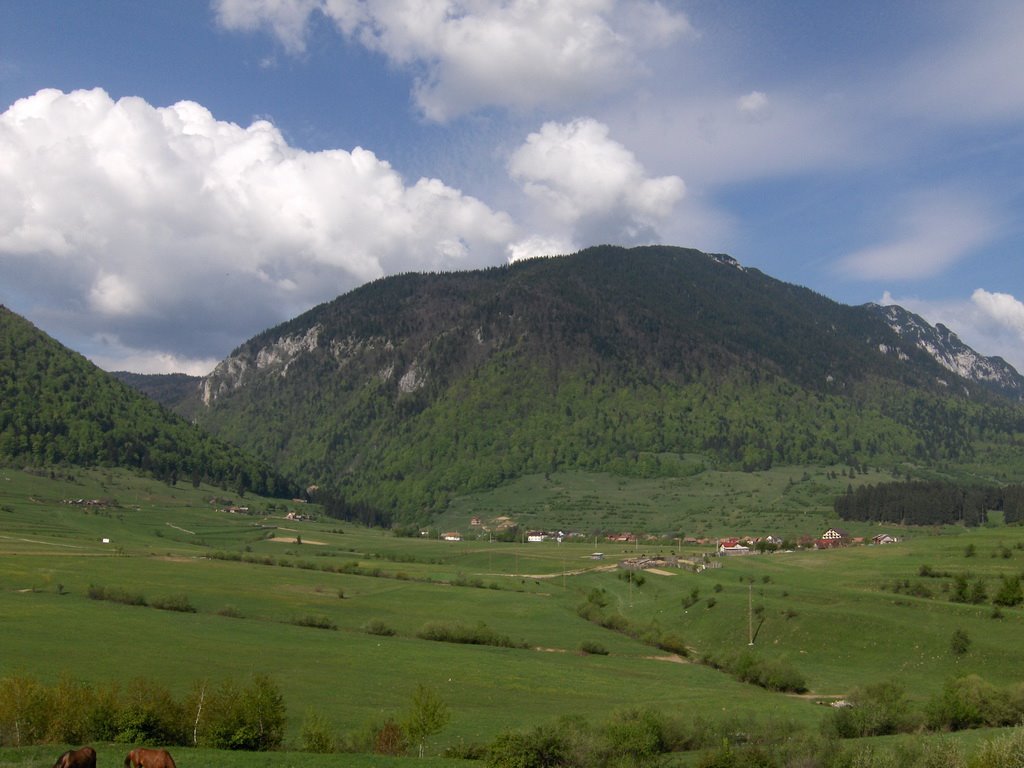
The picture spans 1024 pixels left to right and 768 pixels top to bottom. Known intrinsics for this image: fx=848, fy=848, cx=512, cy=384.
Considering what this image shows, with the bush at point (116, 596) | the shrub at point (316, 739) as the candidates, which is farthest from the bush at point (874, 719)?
the bush at point (116, 596)

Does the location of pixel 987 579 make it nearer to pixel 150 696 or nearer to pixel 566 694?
pixel 566 694

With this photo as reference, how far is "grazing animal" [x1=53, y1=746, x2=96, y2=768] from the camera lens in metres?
28.9

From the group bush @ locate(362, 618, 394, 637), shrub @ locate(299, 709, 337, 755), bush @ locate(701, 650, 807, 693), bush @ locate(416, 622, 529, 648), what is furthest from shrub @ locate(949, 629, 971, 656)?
shrub @ locate(299, 709, 337, 755)

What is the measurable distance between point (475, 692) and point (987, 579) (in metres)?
71.3

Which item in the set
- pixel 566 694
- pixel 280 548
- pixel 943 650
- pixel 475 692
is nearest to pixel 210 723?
pixel 475 692

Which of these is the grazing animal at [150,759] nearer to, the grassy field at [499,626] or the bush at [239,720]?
the grassy field at [499,626]

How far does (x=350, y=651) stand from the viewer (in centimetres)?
8231

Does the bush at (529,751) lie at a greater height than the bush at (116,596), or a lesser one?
greater

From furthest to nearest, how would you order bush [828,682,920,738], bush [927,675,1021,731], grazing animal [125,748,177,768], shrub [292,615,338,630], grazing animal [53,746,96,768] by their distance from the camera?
shrub [292,615,338,630], bush [927,675,1021,731], bush [828,682,920,738], grazing animal [125,748,177,768], grazing animal [53,746,96,768]

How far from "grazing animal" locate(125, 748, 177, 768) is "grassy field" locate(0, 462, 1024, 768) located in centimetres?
539

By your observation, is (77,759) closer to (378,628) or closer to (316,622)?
(378,628)

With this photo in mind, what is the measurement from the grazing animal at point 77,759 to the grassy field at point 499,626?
17.1 ft

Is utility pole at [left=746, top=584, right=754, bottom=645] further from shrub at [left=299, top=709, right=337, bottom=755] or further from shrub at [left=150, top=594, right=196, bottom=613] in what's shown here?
shrub at [left=150, top=594, right=196, bottom=613]

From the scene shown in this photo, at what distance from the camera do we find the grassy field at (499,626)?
64750mm
